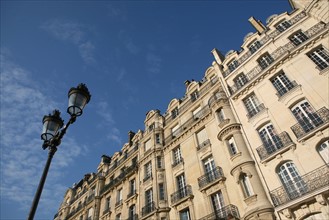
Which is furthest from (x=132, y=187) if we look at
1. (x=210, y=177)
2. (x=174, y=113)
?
(x=210, y=177)

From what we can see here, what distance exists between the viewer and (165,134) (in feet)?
76.3

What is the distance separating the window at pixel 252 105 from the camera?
16.2 meters

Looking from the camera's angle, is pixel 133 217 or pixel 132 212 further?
pixel 132 212

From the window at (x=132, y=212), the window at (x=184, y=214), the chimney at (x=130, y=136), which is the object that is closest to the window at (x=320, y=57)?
the window at (x=184, y=214)

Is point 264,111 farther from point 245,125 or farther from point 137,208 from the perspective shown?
point 137,208

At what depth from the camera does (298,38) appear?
55.5ft

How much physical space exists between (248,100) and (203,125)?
13.5 ft

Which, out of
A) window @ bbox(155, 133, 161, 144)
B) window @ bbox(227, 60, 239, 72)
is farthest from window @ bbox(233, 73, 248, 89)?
window @ bbox(155, 133, 161, 144)

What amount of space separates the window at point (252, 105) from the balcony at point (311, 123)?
312 centimetres

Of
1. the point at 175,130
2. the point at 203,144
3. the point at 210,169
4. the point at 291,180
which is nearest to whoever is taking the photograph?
the point at 291,180

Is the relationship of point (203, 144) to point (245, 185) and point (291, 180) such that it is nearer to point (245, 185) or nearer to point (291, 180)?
point (245, 185)

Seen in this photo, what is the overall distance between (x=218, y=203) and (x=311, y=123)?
24.3 feet

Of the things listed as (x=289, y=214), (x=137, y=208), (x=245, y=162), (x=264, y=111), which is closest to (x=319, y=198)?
(x=289, y=214)

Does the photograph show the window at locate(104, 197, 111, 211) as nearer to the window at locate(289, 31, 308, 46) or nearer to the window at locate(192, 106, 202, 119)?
the window at locate(192, 106, 202, 119)
